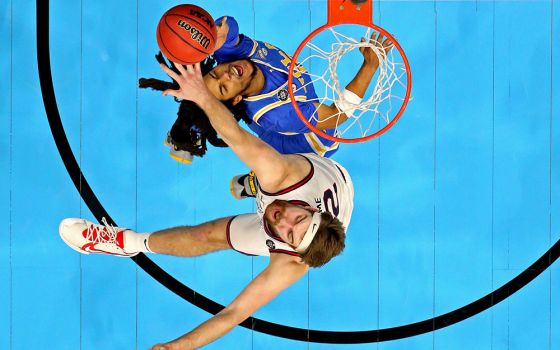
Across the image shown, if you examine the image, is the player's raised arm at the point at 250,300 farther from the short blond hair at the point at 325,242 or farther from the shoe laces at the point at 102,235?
the shoe laces at the point at 102,235

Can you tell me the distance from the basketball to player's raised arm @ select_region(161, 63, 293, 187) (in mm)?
210

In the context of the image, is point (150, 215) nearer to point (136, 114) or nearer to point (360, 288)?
point (136, 114)

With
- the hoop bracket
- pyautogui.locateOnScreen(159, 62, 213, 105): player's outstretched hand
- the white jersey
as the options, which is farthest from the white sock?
the hoop bracket

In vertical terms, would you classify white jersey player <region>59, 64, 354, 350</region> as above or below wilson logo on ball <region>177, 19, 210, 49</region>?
below

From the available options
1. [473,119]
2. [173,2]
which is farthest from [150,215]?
[473,119]

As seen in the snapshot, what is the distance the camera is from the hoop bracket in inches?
107

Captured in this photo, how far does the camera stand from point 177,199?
12.1ft

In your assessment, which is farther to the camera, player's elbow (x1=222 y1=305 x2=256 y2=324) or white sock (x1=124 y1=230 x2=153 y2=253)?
white sock (x1=124 y1=230 x2=153 y2=253)

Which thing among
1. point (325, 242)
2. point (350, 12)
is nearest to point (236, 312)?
point (325, 242)

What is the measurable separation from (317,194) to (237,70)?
0.68 m

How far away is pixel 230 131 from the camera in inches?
87.8

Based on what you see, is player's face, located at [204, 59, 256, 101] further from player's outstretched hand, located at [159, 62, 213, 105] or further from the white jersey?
player's outstretched hand, located at [159, 62, 213, 105]

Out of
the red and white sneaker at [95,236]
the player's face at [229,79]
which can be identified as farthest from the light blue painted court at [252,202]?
the player's face at [229,79]

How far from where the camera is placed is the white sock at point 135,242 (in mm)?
3113
